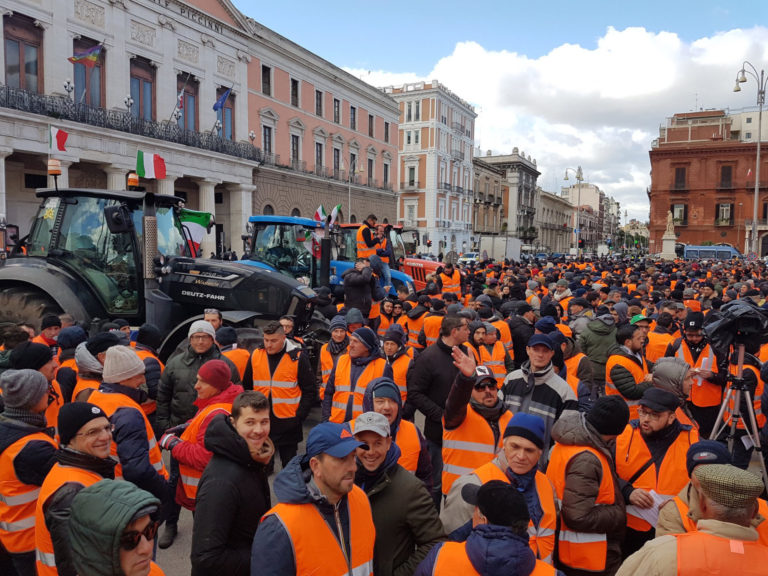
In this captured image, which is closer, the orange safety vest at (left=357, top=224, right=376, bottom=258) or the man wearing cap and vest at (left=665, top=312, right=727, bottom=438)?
the man wearing cap and vest at (left=665, top=312, right=727, bottom=438)

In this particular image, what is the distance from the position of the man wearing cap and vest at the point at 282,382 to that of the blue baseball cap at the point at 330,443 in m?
3.00

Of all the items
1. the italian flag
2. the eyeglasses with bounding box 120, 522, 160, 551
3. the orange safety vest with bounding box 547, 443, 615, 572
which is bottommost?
the orange safety vest with bounding box 547, 443, 615, 572

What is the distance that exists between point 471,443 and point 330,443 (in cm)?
185

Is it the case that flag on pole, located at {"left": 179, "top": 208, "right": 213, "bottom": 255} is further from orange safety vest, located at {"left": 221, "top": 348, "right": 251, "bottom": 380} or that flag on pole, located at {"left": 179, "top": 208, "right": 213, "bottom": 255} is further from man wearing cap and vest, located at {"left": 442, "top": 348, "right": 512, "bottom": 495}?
man wearing cap and vest, located at {"left": 442, "top": 348, "right": 512, "bottom": 495}

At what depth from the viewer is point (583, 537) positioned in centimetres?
307

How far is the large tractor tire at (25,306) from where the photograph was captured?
7629 mm

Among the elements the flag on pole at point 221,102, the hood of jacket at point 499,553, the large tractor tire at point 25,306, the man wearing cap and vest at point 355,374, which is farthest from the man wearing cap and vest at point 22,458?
the flag on pole at point 221,102

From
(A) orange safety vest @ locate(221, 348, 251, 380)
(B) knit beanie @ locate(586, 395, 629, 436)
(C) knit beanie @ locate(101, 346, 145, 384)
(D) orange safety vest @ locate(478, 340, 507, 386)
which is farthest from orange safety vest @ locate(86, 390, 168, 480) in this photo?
(D) orange safety vest @ locate(478, 340, 507, 386)

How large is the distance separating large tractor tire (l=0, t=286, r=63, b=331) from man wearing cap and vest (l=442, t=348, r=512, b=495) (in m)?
6.35

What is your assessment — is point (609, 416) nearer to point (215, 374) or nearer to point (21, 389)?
point (215, 374)

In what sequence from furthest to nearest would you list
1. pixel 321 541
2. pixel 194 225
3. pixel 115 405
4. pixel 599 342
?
pixel 194 225 → pixel 599 342 → pixel 115 405 → pixel 321 541

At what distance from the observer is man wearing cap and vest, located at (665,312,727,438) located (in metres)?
5.56

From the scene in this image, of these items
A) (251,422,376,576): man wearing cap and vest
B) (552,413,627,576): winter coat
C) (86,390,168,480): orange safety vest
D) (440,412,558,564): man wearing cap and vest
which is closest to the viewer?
(251,422,376,576): man wearing cap and vest

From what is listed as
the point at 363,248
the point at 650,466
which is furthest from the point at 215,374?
the point at 363,248
